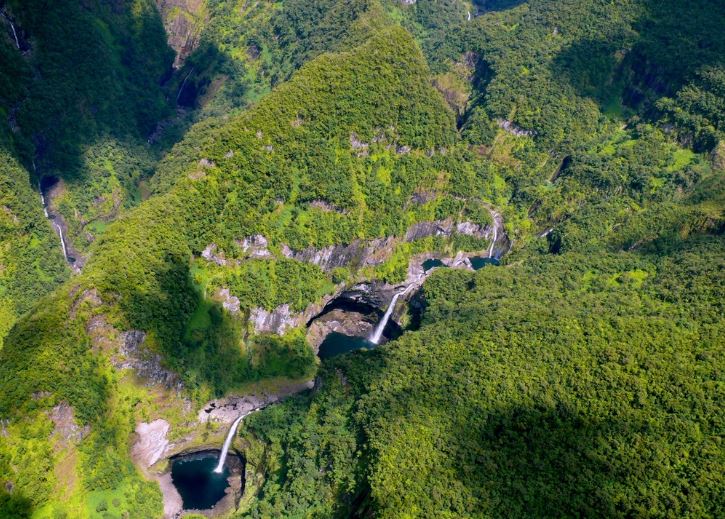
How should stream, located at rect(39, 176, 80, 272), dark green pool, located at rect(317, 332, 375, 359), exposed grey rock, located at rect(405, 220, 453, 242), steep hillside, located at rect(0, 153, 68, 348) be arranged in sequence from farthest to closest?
stream, located at rect(39, 176, 80, 272)
exposed grey rock, located at rect(405, 220, 453, 242)
dark green pool, located at rect(317, 332, 375, 359)
steep hillside, located at rect(0, 153, 68, 348)

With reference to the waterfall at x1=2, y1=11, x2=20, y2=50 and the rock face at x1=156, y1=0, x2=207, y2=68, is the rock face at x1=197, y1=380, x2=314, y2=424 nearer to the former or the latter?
the waterfall at x1=2, y1=11, x2=20, y2=50

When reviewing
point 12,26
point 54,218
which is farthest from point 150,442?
point 12,26

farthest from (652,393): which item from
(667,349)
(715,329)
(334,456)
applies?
(334,456)

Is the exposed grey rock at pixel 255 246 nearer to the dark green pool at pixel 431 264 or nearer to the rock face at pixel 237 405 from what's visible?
the rock face at pixel 237 405

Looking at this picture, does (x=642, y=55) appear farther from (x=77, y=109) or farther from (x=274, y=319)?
(x=77, y=109)

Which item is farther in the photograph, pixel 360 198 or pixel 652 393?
pixel 360 198

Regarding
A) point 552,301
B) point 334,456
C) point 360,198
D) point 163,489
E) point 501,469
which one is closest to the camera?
point 501,469

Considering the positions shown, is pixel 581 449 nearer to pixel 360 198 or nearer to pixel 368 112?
pixel 360 198

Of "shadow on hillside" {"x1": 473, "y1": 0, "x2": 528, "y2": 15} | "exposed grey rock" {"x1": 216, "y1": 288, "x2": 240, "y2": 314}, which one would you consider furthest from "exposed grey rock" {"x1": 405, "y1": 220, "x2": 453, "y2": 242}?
"shadow on hillside" {"x1": 473, "y1": 0, "x2": 528, "y2": 15}
